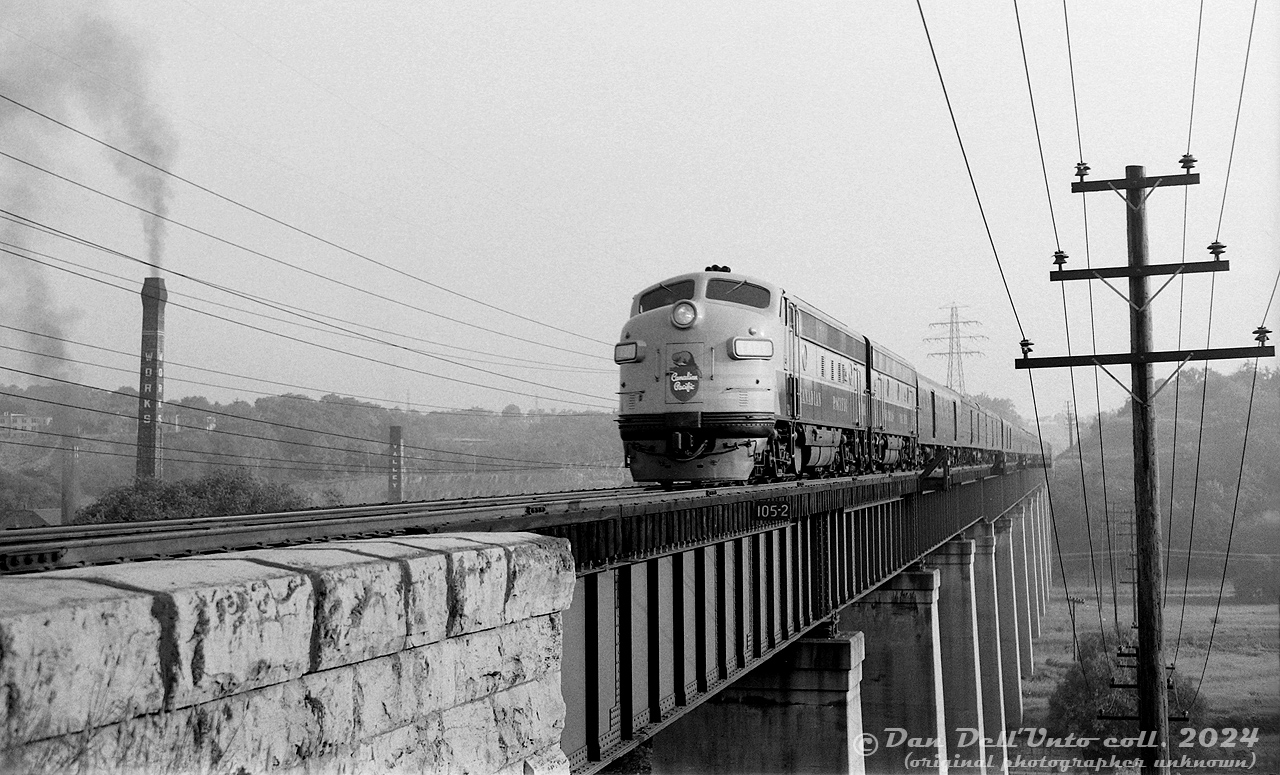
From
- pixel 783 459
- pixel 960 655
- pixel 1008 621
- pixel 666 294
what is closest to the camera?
pixel 666 294

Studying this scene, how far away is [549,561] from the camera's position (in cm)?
515

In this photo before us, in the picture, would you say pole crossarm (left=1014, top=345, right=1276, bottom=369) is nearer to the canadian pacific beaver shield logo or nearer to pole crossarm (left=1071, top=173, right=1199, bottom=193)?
pole crossarm (left=1071, top=173, right=1199, bottom=193)

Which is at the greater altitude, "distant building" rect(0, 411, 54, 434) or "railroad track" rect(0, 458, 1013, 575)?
"distant building" rect(0, 411, 54, 434)

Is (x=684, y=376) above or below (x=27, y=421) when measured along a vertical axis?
below

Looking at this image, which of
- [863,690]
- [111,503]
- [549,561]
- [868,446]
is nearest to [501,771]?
[549,561]

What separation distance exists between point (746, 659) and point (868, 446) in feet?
47.8

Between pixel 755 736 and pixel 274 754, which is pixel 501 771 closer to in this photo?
pixel 274 754

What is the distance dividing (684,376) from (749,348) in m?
1.15

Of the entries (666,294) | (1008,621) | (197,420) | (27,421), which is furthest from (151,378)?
(27,421)

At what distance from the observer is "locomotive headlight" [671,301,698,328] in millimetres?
17359

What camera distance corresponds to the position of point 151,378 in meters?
41.5

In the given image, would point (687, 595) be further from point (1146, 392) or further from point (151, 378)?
point (151, 378)

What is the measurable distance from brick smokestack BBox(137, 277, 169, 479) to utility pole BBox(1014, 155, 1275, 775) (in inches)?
1369

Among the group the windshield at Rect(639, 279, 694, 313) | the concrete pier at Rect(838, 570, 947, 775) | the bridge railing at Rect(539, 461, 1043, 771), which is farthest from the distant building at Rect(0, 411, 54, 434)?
the bridge railing at Rect(539, 461, 1043, 771)
